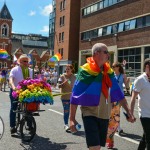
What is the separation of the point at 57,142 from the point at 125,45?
1352 inches

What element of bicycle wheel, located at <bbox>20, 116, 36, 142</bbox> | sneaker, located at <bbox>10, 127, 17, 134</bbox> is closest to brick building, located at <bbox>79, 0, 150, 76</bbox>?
sneaker, located at <bbox>10, 127, 17, 134</bbox>

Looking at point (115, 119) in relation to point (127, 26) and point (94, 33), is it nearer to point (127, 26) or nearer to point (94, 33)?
point (127, 26)

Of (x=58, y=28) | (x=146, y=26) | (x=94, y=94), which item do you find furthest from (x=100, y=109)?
(x=58, y=28)

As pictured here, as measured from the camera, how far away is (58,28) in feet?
210

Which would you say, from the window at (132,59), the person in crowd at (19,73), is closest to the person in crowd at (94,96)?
the person in crowd at (19,73)

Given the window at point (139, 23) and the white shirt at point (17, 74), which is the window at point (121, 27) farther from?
the white shirt at point (17, 74)

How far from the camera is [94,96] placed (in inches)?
174

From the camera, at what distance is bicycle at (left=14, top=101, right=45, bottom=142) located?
7324 mm

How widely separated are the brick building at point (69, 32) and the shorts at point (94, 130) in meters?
54.7

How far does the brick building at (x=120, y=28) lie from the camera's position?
37.5m

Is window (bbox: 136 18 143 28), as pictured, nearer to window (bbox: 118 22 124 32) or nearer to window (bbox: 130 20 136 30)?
window (bbox: 130 20 136 30)

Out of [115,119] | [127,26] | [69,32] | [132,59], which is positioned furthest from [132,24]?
[115,119]

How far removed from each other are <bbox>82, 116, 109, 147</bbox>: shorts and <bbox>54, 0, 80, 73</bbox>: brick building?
54.7 meters

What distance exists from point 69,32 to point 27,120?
172 ft
